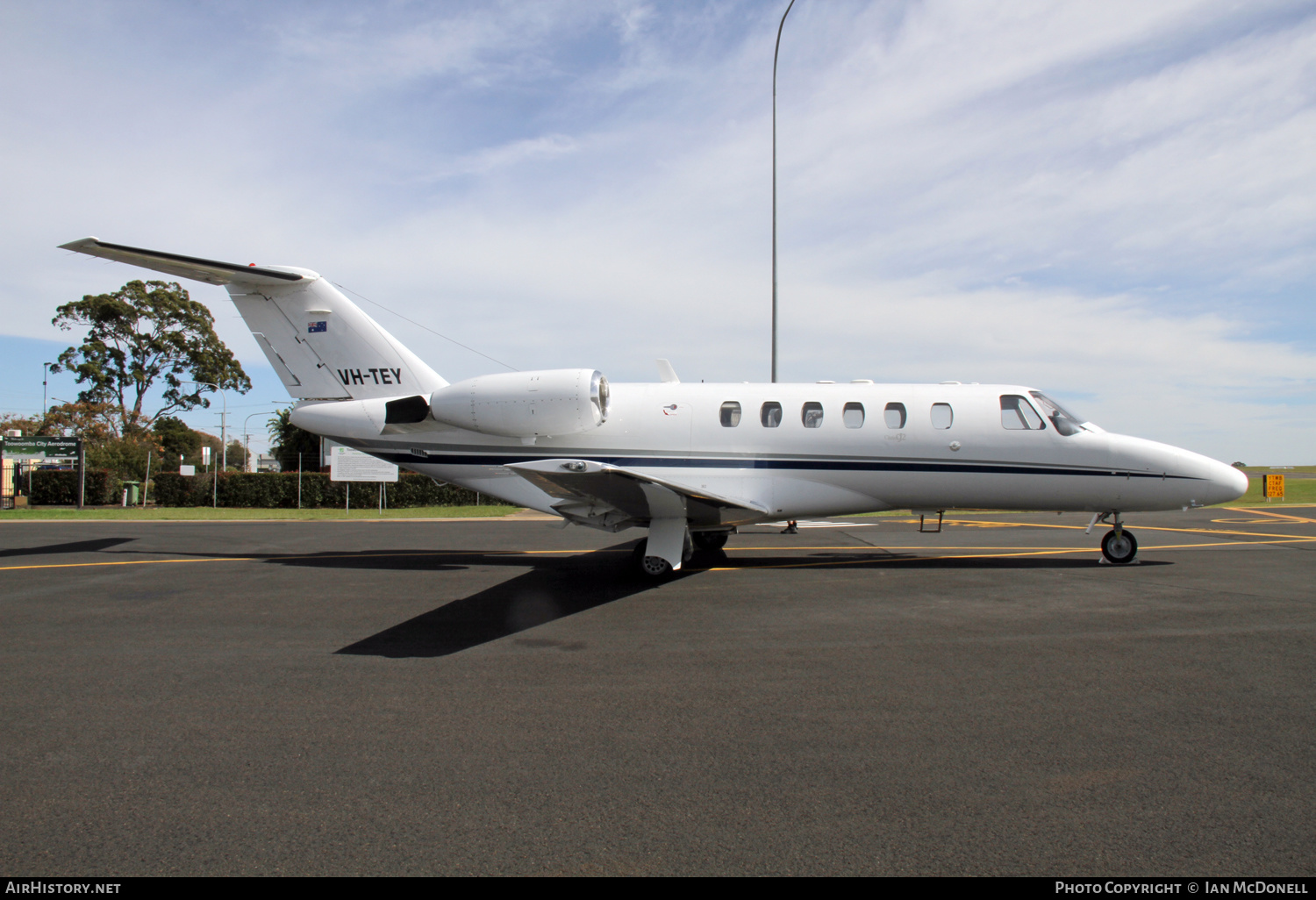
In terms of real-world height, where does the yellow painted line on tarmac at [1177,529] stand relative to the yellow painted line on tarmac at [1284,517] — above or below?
below

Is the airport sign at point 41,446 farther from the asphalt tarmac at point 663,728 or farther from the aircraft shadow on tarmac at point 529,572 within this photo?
the asphalt tarmac at point 663,728

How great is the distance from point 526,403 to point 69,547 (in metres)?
10.0

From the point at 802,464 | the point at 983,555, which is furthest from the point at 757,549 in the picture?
the point at 983,555

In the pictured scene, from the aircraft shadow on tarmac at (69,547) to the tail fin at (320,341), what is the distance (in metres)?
5.43

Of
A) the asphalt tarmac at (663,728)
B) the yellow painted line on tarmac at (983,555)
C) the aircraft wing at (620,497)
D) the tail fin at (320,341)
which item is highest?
the tail fin at (320,341)

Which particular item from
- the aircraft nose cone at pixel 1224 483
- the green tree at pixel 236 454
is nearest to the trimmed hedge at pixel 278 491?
the aircraft nose cone at pixel 1224 483

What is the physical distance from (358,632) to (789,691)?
13.7 ft

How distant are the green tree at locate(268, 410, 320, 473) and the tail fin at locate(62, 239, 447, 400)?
119ft

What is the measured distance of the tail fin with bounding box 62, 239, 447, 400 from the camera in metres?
12.4

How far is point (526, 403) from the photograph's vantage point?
10.9m

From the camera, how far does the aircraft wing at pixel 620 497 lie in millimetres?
7895

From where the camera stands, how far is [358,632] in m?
7.02

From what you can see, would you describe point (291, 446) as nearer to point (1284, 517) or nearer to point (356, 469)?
point (356, 469)

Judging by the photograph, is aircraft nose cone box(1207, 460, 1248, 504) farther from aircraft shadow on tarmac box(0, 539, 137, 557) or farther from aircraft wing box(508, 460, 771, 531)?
aircraft shadow on tarmac box(0, 539, 137, 557)
